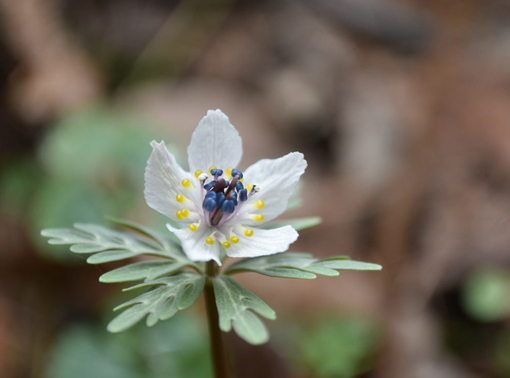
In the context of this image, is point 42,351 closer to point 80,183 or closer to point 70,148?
point 80,183

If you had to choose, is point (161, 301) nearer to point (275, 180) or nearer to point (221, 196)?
point (221, 196)

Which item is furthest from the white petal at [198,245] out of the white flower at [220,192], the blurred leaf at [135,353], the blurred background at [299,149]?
the blurred leaf at [135,353]

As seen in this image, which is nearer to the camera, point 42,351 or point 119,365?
point 119,365

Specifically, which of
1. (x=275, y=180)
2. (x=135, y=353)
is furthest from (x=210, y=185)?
(x=135, y=353)

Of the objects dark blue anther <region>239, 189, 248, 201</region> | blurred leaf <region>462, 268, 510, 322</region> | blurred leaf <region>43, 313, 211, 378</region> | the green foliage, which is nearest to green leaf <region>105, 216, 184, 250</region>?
the green foliage

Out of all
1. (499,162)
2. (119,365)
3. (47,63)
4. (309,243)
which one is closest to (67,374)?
(119,365)

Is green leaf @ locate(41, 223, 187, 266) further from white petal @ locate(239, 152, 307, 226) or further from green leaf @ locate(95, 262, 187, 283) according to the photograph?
white petal @ locate(239, 152, 307, 226)
